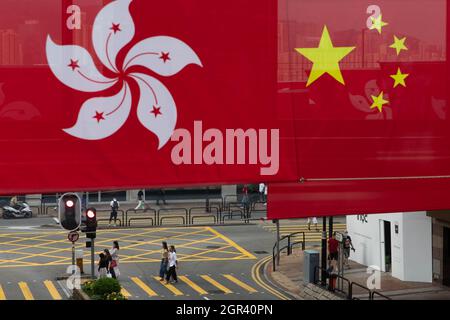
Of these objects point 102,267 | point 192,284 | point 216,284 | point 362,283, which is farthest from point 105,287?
point 362,283

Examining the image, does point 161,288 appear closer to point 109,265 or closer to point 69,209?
point 109,265

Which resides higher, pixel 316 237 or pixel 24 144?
pixel 24 144

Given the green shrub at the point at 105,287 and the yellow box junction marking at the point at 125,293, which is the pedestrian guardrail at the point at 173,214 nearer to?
the yellow box junction marking at the point at 125,293

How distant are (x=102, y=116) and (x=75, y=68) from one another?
0.57 metres

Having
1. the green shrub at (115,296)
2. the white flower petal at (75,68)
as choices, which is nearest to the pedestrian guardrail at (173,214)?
the green shrub at (115,296)

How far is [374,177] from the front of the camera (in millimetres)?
8688

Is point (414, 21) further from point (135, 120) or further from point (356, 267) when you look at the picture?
point (356, 267)

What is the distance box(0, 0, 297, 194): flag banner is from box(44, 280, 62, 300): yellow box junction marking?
1159 cm

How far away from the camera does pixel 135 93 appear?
8.13 meters

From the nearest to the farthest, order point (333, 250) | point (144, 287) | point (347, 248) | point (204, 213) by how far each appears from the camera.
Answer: point (144, 287)
point (333, 250)
point (347, 248)
point (204, 213)

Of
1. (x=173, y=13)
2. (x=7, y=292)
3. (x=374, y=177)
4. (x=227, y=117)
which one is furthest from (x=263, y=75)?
(x=7, y=292)
